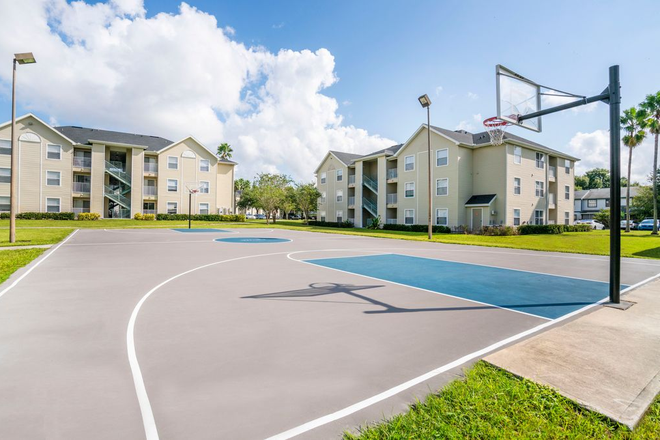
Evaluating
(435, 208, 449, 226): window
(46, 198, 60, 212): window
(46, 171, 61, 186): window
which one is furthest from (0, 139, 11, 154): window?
(435, 208, 449, 226): window

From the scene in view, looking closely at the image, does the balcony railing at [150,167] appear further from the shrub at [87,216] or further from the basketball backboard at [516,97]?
the basketball backboard at [516,97]

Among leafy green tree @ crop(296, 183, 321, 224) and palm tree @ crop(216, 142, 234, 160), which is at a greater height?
palm tree @ crop(216, 142, 234, 160)

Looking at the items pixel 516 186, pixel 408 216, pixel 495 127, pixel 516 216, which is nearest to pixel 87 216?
pixel 408 216

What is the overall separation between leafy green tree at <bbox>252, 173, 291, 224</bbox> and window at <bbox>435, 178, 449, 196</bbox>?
75.2 feet

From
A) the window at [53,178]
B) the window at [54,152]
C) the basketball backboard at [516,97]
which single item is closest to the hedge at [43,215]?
the window at [53,178]

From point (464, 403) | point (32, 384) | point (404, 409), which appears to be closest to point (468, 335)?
point (464, 403)

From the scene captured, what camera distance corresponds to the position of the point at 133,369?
375 cm

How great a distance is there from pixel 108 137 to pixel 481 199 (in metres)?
44.3

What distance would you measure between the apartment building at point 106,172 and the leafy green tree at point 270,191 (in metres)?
5.35

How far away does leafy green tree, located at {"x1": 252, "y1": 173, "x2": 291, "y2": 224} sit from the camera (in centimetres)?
4719

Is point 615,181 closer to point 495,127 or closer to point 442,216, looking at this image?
point 495,127

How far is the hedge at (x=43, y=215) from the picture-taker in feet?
115

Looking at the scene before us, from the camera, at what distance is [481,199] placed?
31672mm

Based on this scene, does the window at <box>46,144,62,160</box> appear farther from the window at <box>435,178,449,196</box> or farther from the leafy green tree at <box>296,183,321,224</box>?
the window at <box>435,178,449,196</box>
